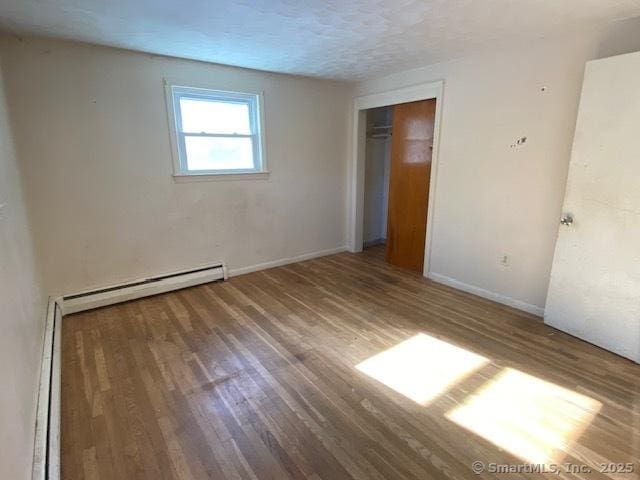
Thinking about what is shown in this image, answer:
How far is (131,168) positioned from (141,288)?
1224 millimetres

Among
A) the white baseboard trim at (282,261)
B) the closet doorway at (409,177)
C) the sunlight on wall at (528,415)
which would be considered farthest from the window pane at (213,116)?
the sunlight on wall at (528,415)

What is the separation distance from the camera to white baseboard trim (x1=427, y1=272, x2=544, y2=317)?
2.98 metres

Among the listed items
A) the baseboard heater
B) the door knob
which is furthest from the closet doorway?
the baseboard heater

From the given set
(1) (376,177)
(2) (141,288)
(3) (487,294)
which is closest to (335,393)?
(3) (487,294)

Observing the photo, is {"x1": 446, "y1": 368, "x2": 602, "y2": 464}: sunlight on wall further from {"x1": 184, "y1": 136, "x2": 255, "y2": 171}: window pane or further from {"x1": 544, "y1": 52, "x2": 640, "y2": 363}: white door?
{"x1": 184, "y1": 136, "x2": 255, "y2": 171}: window pane

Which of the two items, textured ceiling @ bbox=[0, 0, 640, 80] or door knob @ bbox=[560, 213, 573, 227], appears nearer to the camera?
textured ceiling @ bbox=[0, 0, 640, 80]

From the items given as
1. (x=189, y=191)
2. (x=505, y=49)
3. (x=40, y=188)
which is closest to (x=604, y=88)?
(x=505, y=49)

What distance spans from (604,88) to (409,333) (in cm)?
225

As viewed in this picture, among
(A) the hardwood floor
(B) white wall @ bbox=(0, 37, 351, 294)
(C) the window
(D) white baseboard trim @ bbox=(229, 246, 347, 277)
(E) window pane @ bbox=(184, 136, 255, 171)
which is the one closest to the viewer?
(A) the hardwood floor

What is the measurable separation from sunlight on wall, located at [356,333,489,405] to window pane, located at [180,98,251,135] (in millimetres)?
2946

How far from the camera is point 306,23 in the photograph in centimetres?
234

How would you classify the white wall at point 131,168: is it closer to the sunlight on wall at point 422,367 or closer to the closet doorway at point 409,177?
the closet doorway at point 409,177

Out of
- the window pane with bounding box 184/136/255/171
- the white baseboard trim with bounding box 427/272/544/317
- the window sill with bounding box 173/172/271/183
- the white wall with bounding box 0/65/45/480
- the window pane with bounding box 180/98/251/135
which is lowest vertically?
the white baseboard trim with bounding box 427/272/544/317

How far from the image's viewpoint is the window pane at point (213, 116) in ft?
11.3
